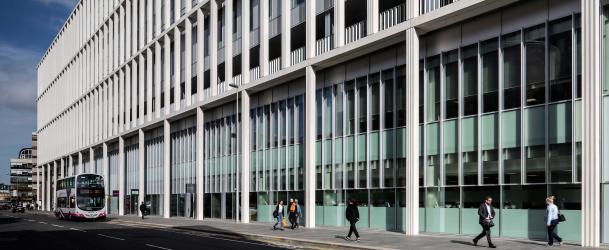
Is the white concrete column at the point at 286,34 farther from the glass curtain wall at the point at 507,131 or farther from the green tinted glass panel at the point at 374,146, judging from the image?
the glass curtain wall at the point at 507,131

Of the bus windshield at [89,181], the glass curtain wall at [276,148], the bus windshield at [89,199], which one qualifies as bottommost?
the bus windshield at [89,199]

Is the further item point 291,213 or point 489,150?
point 291,213

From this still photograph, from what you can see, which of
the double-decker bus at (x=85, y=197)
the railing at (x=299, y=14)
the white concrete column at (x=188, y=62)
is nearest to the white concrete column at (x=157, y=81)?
the white concrete column at (x=188, y=62)

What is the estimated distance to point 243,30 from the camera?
43719 millimetres

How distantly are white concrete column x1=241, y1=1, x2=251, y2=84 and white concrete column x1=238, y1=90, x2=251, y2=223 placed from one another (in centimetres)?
112

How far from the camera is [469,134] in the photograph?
25.4 metres

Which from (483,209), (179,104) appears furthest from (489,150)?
(179,104)

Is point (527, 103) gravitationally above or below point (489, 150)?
above

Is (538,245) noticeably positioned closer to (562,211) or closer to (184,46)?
(562,211)

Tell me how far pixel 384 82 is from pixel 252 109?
15.1 meters

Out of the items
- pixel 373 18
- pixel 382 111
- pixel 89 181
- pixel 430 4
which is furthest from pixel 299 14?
pixel 89 181

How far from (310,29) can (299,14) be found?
255 cm

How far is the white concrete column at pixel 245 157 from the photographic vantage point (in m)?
42.7

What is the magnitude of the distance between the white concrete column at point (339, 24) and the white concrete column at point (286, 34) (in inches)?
227
